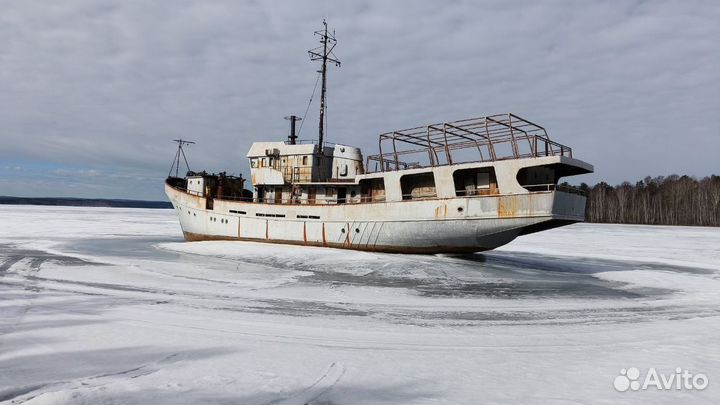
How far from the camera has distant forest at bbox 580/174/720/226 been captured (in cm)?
7756

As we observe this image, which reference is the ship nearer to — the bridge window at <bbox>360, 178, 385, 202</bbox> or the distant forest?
the bridge window at <bbox>360, 178, 385, 202</bbox>

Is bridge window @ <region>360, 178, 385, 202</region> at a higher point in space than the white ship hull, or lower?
→ higher

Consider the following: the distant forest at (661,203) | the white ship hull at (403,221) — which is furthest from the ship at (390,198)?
the distant forest at (661,203)

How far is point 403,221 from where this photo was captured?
67.4 ft

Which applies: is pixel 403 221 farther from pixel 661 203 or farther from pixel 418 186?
pixel 661 203

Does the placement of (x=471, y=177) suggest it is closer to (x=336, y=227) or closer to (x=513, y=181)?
(x=513, y=181)

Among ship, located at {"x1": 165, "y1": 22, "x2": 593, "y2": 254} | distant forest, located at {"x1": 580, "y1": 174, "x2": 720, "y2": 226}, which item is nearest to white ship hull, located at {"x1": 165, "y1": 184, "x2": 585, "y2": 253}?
ship, located at {"x1": 165, "y1": 22, "x2": 593, "y2": 254}

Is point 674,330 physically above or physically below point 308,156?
below

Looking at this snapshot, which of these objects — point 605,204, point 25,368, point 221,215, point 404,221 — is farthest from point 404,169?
point 605,204

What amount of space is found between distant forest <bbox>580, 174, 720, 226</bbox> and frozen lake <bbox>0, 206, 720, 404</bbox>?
78.4m

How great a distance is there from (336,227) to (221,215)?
9162 mm

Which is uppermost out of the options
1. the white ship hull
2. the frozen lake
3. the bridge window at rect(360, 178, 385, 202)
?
the bridge window at rect(360, 178, 385, 202)

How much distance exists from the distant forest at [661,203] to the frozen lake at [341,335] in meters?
78.4

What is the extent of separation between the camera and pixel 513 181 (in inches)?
699
